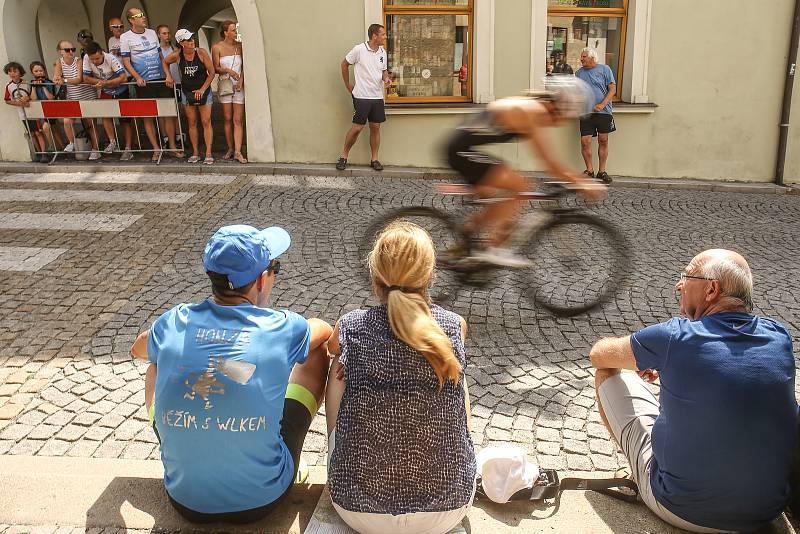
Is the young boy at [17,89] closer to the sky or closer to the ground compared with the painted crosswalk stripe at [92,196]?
closer to the sky

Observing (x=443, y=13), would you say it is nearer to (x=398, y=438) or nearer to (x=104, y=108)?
(x=104, y=108)

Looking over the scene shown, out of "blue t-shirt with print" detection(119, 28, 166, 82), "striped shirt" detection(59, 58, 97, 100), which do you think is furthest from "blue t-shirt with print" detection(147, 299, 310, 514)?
"striped shirt" detection(59, 58, 97, 100)

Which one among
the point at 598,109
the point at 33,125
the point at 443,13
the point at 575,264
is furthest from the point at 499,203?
the point at 33,125

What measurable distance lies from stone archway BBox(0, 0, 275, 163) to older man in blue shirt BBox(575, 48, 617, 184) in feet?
15.4

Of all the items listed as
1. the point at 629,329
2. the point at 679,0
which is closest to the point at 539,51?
the point at 679,0

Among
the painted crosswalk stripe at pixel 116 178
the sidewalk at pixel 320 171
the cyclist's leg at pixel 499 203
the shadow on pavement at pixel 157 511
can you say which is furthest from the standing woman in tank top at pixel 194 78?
the shadow on pavement at pixel 157 511

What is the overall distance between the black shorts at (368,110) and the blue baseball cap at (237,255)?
7763 millimetres

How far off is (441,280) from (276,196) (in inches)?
166

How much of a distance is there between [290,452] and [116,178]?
8.44m

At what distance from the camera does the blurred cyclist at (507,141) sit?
484 cm

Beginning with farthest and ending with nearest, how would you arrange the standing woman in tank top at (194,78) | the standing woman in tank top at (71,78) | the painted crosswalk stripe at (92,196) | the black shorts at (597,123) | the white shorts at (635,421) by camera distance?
the standing woman in tank top at (71,78) < the standing woman in tank top at (194,78) < the black shorts at (597,123) < the painted crosswalk stripe at (92,196) < the white shorts at (635,421)

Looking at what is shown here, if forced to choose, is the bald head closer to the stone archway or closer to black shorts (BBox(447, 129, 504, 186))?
black shorts (BBox(447, 129, 504, 186))

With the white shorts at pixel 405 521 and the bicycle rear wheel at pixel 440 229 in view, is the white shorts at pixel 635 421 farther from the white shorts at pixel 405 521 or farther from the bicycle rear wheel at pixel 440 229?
the bicycle rear wheel at pixel 440 229

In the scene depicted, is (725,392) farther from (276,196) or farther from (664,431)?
(276,196)
